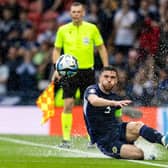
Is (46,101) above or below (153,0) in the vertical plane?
below

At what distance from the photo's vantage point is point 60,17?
2327 centimetres

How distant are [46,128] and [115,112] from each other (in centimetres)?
755

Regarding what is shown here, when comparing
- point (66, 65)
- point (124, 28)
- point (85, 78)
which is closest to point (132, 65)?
point (124, 28)

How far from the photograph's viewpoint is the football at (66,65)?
48.0 ft

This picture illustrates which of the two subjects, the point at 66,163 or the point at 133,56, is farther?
the point at 133,56

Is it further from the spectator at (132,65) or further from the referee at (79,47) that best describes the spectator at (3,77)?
the referee at (79,47)

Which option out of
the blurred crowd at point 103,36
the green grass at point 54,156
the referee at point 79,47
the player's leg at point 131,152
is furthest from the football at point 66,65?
the blurred crowd at point 103,36

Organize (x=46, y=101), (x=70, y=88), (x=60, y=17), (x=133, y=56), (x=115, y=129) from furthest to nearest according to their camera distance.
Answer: (x=60, y=17) < (x=133, y=56) < (x=46, y=101) < (x=70, y=88) < (x=115, y=129)

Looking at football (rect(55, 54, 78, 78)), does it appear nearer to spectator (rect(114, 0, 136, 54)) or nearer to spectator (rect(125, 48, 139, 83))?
spectator (rect(125, 48, 139, 83))

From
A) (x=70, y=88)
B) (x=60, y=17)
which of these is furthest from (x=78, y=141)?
(x=60, y=17)

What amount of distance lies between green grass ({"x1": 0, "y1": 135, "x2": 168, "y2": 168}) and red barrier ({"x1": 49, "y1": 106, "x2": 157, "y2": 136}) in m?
1.43

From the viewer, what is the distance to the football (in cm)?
1464

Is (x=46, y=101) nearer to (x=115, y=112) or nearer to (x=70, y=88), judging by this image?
(x=70, y=88)

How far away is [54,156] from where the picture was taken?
43.6ft
